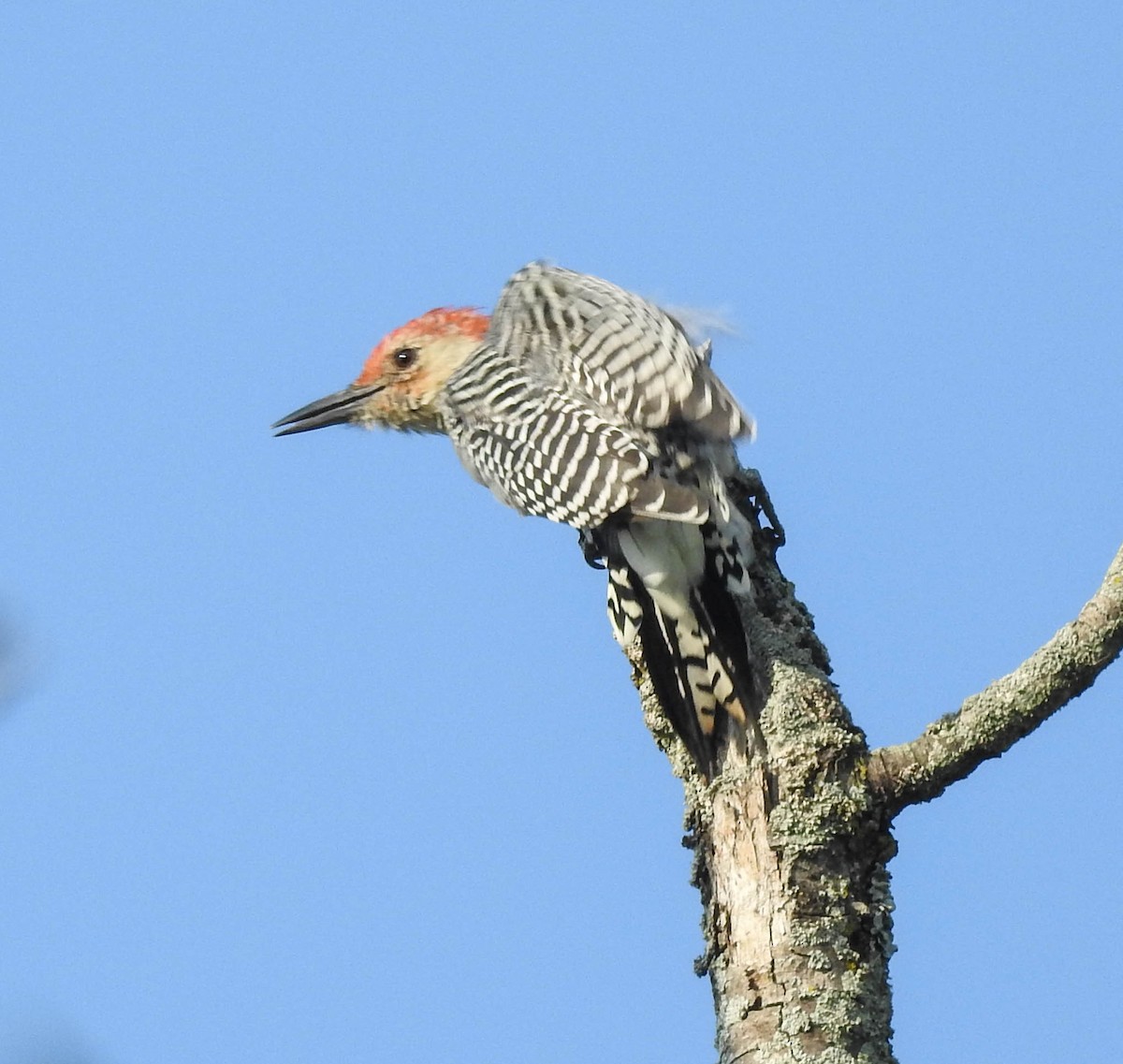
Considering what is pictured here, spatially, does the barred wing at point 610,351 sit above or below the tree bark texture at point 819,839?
above

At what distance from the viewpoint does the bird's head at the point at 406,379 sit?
5.78m

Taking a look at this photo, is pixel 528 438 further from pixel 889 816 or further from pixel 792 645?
pixel 889 816

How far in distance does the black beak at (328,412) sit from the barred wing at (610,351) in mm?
789

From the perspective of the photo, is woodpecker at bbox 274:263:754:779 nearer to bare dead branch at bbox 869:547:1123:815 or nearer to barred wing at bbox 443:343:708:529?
barred wing at bbox 443:343:708:529

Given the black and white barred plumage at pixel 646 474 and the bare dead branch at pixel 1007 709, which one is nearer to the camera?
the bare dead branch at pixel 1007 709

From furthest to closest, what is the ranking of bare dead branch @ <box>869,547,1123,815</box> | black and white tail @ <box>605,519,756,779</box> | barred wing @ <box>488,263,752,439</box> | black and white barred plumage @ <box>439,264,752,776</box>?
barred wing @ <box>488,263,752,439</box>
black and white barred plumage @ <box>439,264,752,776</box>
black and white tail @ <box>605,519,756,779</box>
bare dead branch @ <box>869,547,1123,815</box>

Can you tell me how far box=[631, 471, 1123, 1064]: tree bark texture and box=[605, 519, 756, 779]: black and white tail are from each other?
9cm

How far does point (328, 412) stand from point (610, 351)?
1.63 meters

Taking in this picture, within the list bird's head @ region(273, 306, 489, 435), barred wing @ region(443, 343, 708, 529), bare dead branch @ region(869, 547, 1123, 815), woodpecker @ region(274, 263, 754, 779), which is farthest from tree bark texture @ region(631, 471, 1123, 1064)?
bird's head @ region(273, 306, 489, 435)

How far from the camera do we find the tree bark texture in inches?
130

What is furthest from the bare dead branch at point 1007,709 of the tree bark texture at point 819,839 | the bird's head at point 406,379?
the bird's head at point 406,379

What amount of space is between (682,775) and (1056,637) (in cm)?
107

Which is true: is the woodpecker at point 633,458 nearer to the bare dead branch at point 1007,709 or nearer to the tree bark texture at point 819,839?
the tree bark texture at point 819,839

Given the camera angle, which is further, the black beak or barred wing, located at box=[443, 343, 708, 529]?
the black beak
